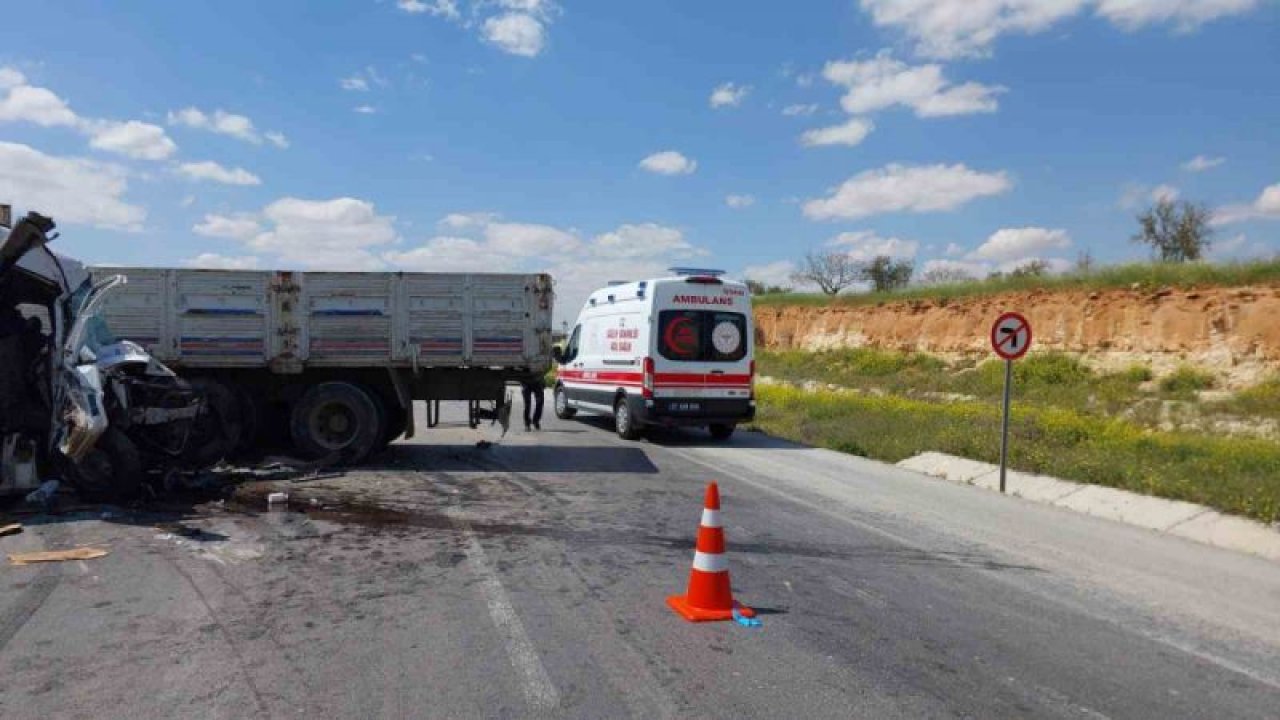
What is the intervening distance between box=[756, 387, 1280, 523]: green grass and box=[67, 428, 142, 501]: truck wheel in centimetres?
1041

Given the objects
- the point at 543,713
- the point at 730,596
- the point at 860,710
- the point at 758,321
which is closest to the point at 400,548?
the point at 730,596

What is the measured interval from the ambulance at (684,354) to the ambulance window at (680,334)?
0.02 m

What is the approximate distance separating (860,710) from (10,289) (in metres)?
8.91

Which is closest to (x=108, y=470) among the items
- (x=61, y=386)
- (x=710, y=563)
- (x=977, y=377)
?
(x=61, y=386)

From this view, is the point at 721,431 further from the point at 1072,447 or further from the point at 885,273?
the point at 885,273

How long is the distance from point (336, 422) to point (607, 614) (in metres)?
7.61

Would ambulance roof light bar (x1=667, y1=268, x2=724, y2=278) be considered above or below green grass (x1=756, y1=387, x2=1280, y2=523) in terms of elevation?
above

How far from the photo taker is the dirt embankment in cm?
2445

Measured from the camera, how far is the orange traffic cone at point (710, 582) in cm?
539

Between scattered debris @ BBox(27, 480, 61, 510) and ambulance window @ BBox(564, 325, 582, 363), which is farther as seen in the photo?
ambulance window @ BBox(564, 325, 582, 363)

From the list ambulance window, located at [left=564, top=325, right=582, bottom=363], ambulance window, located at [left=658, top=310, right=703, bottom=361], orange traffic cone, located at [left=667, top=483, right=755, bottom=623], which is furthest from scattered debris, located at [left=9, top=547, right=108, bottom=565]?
ambulance window, located at [left=564, top=325, right=582, bottom=363]

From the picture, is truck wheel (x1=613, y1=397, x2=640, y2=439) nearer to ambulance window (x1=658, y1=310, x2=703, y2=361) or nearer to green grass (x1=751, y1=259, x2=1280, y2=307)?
ambulance window (x1=658, y1=310, x2=703, y2=361)

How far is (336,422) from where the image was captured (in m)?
11.9

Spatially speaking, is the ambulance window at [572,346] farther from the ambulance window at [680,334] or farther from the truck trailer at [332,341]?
the truck trailer at [332,341]
